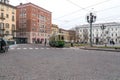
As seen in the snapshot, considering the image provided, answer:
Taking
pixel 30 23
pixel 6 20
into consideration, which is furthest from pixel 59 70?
pixel 30 23

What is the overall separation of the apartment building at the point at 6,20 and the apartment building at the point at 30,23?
40.8 feet

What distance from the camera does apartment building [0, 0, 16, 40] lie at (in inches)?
2731

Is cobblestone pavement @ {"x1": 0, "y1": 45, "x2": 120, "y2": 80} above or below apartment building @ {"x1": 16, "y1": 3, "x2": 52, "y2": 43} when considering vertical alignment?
below

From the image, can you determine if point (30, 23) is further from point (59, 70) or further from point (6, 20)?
point (59, 70)

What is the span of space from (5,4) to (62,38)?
35979 mm

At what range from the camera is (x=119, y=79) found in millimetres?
7664

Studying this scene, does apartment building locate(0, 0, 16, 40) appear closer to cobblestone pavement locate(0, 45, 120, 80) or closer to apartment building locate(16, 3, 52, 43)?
apartment building locate(16, 3, 52, 43)

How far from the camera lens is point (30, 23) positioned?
87.4 metres

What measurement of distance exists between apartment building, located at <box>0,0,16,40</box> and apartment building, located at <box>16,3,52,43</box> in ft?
40.8

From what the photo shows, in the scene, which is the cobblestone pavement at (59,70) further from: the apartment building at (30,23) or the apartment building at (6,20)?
the apartment building at (30,23)

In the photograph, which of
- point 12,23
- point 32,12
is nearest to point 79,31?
point 32,12

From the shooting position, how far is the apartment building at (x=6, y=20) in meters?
69.4

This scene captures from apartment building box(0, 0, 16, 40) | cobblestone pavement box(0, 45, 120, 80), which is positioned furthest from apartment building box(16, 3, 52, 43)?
cobblestone pavement box(0, 45, 120, 80)

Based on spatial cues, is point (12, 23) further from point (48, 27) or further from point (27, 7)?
point (48, 27)
